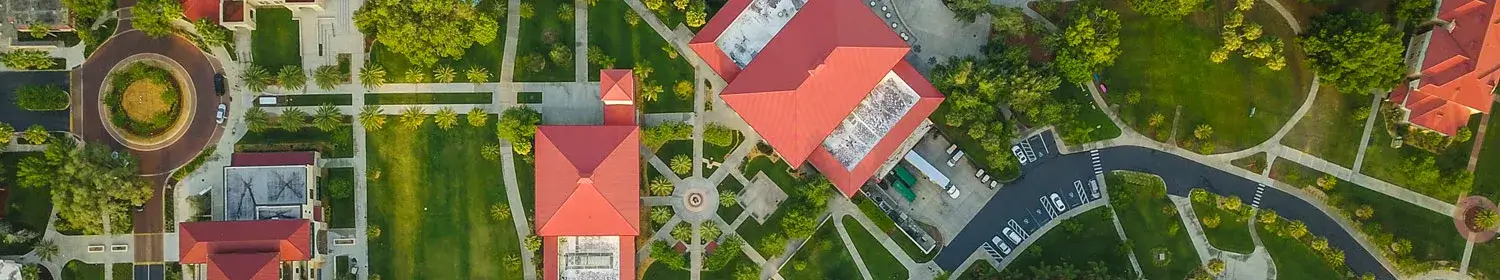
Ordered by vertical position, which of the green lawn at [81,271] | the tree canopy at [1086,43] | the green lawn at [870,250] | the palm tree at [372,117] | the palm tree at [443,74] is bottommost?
the green lawn at [81,271]

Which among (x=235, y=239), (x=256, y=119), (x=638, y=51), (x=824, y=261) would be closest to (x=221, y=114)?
(x=256, y=119)

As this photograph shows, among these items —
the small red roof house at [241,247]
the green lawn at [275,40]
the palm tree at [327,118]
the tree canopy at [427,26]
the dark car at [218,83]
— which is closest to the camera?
the small red roof house at [241,247]

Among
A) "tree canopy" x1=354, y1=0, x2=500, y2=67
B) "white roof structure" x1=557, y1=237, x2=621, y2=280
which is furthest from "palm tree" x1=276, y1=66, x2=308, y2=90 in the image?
"white roof structure" x1=557, y1=237, x2=621, y2=280

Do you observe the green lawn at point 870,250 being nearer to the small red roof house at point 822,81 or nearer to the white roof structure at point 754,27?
the small red roof house at point 822,81

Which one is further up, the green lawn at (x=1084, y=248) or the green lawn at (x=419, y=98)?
the green lawn at (x=419, y=98)

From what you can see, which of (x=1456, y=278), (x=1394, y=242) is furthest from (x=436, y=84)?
(x=1456, y=278)

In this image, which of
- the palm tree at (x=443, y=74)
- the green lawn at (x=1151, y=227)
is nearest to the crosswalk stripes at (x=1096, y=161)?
the green lawn at (x=1151, y=227)
